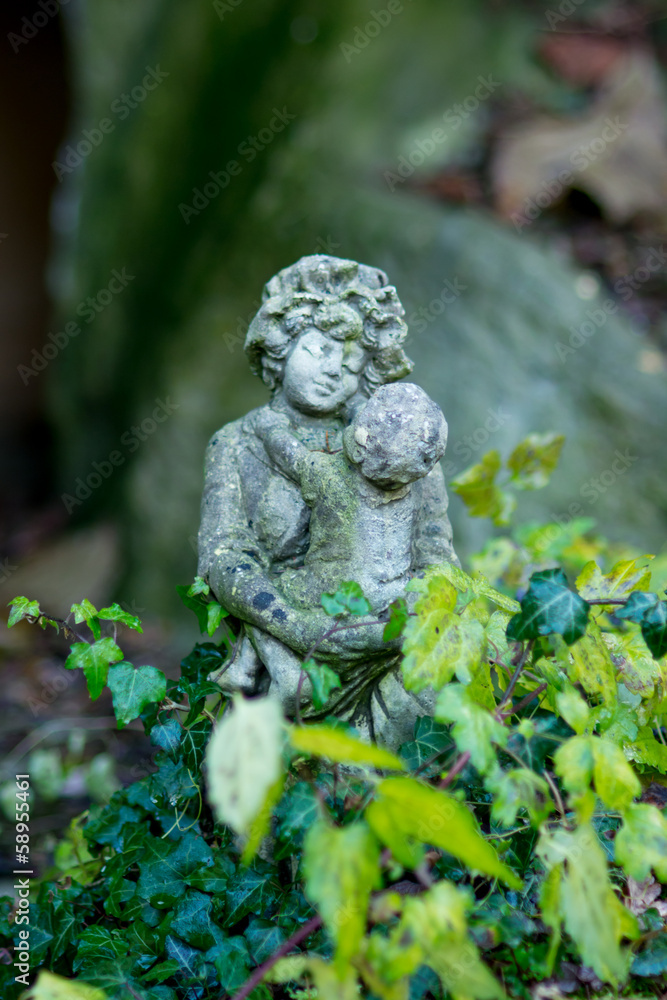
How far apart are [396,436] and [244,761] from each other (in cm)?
79

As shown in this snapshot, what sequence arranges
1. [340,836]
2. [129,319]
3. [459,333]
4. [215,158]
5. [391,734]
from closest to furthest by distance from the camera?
[340,836] < [391,734] < [459,333] < [215,158] < [129,319]

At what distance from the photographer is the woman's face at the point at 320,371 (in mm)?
1933

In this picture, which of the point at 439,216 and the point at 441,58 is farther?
the point at 441,58

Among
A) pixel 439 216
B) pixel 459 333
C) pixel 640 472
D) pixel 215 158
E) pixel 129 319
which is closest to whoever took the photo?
pixel 640 472

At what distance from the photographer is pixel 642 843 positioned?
4.58ft

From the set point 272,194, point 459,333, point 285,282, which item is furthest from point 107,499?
point 285,282

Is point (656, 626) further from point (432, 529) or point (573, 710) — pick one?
point (432, 529)

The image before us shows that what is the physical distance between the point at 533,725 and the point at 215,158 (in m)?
4.43

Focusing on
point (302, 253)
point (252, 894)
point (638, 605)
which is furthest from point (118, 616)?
point (302, 253)

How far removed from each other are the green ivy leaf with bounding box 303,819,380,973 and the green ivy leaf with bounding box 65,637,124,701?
0.77 m

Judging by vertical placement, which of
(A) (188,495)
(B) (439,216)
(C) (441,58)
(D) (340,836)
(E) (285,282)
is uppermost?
(E) (285,282)

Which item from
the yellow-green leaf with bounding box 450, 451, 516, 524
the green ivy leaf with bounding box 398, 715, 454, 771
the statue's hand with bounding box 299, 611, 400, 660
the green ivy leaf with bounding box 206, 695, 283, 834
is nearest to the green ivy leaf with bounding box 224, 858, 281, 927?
the green ivy leaf with bounding box 398, 715, 454, 771

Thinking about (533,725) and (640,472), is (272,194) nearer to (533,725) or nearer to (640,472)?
(640,472)

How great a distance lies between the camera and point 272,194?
16.5 feet
